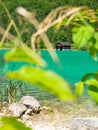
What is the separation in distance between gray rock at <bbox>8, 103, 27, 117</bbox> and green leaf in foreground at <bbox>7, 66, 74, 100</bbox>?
7653 mm

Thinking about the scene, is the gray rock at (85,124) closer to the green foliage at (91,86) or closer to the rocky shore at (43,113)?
the rocky shore at (43,113)

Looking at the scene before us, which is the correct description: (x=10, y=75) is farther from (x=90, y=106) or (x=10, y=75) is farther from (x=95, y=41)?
(x=90, y=106)

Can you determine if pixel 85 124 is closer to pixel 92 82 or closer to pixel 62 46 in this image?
pixel 92 82

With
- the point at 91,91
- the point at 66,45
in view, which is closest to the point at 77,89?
the point at 91,91

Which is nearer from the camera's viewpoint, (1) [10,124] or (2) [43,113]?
(1) [10,124]

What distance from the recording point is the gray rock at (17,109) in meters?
8.07

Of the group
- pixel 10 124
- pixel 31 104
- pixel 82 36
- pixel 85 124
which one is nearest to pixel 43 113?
pixel 31 104

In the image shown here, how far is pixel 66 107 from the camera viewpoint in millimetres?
9289

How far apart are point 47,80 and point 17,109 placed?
784 centimetres

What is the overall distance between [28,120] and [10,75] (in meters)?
7.69

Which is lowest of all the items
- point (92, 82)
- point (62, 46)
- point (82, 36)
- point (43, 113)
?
point (62, 46)

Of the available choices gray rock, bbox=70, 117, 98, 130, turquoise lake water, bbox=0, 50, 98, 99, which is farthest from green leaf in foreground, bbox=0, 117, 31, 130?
gray rock, bbox=70, 117, 98, 130

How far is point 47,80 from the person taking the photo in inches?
15.9

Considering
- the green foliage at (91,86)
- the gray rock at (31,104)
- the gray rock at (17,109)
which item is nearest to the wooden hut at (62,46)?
the gray rock at (31,104)
